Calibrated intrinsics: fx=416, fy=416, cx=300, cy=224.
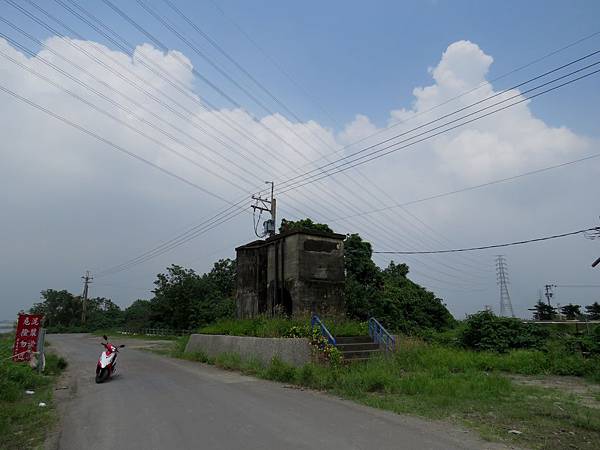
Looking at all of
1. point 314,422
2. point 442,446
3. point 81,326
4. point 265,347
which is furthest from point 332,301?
point 81,326

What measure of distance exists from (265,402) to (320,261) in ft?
31.1

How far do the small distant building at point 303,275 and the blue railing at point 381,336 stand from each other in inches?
109

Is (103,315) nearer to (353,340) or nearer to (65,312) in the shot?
(65,312)

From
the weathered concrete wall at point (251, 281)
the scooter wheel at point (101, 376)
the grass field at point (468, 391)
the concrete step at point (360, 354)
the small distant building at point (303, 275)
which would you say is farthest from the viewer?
the weathered concrete wall at point (251, 281)

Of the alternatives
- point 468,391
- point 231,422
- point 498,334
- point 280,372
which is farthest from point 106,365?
point 498,334

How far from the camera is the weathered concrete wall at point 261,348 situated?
11.4 m

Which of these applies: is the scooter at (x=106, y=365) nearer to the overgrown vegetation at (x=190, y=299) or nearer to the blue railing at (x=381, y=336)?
the blue railing at (x=381, y=336)

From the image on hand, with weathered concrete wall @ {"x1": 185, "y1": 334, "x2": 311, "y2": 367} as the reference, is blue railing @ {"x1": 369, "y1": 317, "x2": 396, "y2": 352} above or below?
above

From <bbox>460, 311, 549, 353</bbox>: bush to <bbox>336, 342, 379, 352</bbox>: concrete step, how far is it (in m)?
5.53

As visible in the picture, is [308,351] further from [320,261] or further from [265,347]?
[320,261]

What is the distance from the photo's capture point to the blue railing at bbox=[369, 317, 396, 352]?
12.6m

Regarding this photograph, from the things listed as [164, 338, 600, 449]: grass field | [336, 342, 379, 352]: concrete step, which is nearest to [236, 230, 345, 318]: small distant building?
[336, 342, 379, 352]: concrete step

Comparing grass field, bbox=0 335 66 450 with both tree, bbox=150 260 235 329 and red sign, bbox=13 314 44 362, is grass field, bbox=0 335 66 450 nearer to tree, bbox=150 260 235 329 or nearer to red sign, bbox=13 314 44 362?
red sign, bbox=13 314 44 362

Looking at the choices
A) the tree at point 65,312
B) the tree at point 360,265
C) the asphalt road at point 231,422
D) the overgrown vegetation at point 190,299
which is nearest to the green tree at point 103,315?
the tree at point 65,312
